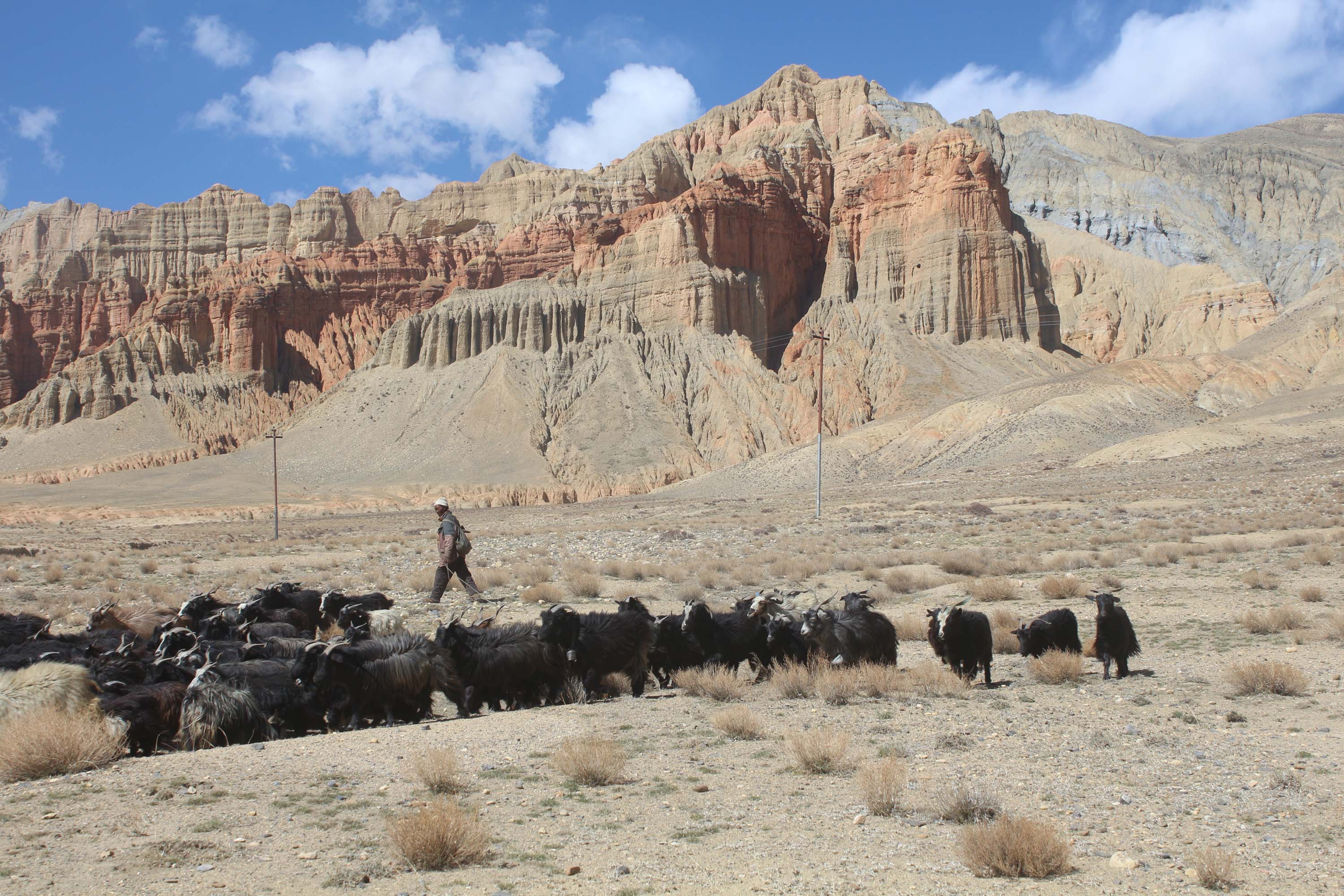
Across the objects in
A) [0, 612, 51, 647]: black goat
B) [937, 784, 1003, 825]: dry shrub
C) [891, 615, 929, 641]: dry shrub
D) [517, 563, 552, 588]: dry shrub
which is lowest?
[891, 615, 929, 641]: dry shrub

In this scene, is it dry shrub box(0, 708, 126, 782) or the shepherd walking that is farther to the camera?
the shepherd walking

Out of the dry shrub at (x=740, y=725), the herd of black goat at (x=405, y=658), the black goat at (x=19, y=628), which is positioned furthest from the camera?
the black goat at (x=19, y=628)

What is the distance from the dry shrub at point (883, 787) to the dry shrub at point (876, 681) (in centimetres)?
334

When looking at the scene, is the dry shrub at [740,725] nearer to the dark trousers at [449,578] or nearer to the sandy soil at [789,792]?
the sandy soil at [789,792]

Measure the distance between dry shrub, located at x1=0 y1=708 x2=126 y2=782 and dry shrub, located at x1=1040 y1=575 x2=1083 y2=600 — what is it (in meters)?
13.8

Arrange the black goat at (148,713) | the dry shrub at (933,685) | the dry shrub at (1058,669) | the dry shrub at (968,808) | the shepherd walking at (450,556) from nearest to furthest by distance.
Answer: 1. the dry shrub at (968,808)
2. the black goat at (148,713)
3. the dry shrub at (933,685)
4. the dry shrub at (1058,669)
5. the shepherd walking at (450,556)

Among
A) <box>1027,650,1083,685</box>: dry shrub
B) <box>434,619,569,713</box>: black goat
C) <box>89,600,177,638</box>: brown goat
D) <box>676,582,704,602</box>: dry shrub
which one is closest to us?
<box>434,619,569,713</box>: black goat

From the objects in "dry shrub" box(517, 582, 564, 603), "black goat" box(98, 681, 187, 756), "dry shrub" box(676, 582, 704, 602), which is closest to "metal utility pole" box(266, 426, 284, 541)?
"dry shrub" box(517, 582, 564, 603)

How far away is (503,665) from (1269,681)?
292 inches

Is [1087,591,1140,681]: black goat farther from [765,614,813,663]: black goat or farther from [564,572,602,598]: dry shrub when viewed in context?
[564,572,602,598]: dry shrub

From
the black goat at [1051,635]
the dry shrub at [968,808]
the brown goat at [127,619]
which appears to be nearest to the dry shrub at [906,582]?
the black goat at [1051,635]

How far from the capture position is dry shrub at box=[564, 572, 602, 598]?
1891 cm

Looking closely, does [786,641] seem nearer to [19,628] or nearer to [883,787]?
[883,787]

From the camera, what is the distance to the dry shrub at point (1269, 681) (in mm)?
9469
